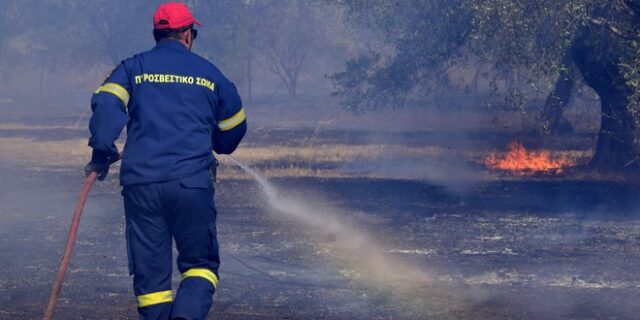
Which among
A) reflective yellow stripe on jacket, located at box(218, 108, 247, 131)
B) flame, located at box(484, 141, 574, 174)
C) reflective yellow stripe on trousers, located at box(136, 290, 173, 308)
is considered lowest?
flame, located at box(484, 141, 574, 174)

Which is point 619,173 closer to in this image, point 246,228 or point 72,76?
point 246,228

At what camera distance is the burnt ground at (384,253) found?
7.85 m

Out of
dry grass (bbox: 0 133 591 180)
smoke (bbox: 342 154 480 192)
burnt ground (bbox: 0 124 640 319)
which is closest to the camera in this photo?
burnt ground (bbox: 0 124 640 319)

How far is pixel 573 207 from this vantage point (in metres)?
14.5

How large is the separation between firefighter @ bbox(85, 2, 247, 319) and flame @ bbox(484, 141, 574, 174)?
14.6m

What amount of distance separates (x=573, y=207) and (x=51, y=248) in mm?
7660

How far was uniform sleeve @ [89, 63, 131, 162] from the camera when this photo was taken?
5668 mm

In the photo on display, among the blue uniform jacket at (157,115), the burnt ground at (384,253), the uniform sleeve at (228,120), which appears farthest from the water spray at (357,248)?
the blue uniform jacket at (157,115)

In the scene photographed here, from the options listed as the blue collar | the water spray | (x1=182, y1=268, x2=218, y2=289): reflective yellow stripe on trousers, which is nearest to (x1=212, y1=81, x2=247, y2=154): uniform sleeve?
the blue collar

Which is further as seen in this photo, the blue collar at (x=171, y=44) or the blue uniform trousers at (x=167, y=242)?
the blue collar at (x=171, y=44)

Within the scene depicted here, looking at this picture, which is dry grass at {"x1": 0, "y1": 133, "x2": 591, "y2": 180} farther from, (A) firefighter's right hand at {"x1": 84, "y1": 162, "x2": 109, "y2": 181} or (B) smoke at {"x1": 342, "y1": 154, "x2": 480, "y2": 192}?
(A) firefighter's right hand at {"x1": 84, "y1": 162, "x2": 109, "y2": 181}

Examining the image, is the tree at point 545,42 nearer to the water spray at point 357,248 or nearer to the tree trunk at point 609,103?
the tree trunk at point 609,103

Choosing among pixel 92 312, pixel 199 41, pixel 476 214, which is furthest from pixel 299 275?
pixel 199 41

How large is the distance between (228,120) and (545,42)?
12.8 metres
